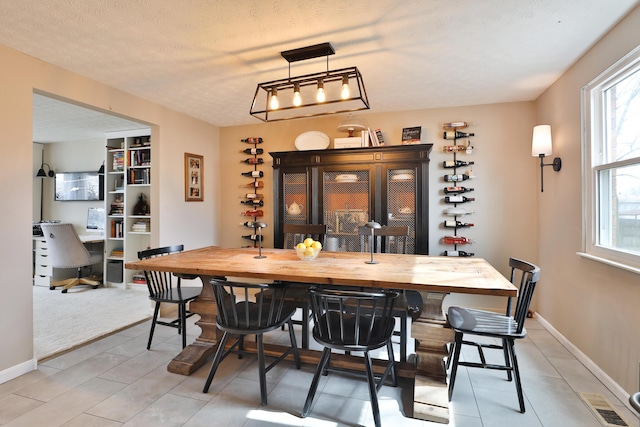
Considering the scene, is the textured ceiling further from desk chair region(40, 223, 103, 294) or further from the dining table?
desk chair region(40, 223, 103, 294)

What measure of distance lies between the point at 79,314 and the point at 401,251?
367 cm

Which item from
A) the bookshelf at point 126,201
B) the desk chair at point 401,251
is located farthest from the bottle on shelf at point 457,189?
the bookshelf at point 126,201

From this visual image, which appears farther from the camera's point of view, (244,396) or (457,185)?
(457,185)

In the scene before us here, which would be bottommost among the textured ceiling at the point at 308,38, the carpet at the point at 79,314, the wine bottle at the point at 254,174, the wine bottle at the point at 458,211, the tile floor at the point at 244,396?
the tile floor at the point at 244,396

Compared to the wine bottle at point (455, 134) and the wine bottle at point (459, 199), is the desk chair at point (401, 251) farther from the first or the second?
the wine bottle at point (455, 134)

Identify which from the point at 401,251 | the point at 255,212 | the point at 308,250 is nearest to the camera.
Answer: the point at 308,250

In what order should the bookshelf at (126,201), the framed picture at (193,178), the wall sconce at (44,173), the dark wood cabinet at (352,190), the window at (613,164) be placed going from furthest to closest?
the wall sconce at (44,173), the bookshelf at (126,201), the framed picture at (193,178), the dark wood cabinet at (352,190), the window at (613,164)

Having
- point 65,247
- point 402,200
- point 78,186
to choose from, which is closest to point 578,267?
point 402,200

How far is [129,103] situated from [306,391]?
→ 123 inches

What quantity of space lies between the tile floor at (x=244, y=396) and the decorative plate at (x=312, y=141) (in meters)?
2.57

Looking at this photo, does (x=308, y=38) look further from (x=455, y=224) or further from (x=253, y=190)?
(x=253, y=190)

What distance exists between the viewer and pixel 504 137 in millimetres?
3715

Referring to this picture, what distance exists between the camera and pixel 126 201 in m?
4.80

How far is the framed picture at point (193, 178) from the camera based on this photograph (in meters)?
4.16
